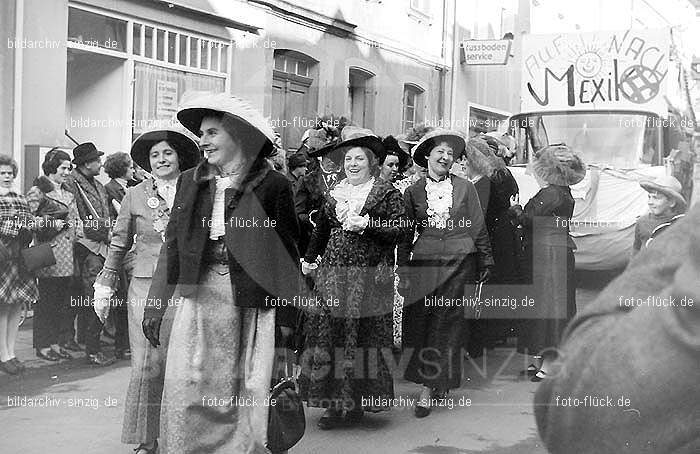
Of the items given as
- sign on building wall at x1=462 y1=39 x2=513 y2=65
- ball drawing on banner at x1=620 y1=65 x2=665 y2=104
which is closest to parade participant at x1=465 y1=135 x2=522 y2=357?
ball drawing on banner at x1=620 y1=65 x2=665 y2=104

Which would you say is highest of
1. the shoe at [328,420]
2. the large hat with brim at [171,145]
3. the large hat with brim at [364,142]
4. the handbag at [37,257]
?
the large hat with brim at [364,142]

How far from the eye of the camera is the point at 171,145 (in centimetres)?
541

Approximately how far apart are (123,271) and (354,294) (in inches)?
116

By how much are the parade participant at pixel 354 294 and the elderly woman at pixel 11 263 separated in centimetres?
258

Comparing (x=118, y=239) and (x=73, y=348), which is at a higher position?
(x=118, y=239)

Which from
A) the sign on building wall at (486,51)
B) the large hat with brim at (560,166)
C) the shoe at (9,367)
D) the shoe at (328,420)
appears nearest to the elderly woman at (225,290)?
the shoe at (328,420)

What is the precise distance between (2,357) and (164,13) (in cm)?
593

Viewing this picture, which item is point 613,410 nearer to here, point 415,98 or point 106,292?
point 106,292

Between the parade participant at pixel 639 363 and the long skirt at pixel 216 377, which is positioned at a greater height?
the parade participant at pixel 639 363

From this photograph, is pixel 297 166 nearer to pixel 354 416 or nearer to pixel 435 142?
pixel 435 142

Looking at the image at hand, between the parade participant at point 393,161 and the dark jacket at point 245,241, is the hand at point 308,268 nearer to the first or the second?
the parade participant at point 393,161

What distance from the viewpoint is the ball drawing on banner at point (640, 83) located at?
12.3 metres

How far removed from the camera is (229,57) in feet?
44.1

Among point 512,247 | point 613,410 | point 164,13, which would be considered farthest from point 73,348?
point 613,410
